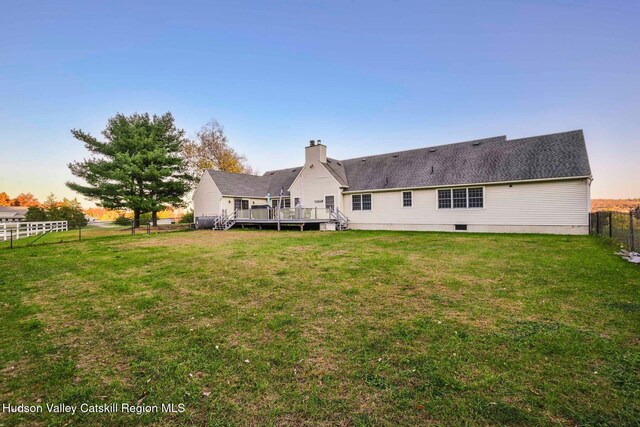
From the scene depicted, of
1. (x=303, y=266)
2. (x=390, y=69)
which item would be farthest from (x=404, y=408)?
(x=390, y=69)

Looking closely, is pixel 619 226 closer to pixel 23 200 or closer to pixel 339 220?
pixel 339 220

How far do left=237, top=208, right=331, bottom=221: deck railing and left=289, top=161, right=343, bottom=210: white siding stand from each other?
1.44 metres

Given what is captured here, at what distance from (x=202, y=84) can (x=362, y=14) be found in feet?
43.7

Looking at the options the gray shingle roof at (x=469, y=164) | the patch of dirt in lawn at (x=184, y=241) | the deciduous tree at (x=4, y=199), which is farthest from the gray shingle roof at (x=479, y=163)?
the deciduous tree at (x=4, y=199)

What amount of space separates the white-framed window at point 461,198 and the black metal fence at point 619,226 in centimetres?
533

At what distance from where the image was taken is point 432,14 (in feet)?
53.2

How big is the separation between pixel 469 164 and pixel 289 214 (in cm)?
1353

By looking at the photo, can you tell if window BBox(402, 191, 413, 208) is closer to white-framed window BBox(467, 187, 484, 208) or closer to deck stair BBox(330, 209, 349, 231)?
white-framed window BBox(467, 187, 484, 208)

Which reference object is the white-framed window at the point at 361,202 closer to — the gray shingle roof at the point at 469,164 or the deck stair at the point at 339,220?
the gray shingle roof at the point at 469,164

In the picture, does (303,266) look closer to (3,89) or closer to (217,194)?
(217,194)

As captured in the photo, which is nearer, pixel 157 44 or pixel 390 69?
pixel 157 44

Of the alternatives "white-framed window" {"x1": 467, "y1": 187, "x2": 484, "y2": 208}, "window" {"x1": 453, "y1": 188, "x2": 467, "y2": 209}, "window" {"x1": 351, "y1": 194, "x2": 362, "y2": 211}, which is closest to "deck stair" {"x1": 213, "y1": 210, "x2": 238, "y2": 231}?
"window" {"x1": 351, "y1": 194, "x2": 362, "y2": 211}

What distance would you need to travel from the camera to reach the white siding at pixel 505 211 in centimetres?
1540

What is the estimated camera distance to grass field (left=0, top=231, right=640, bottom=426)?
7.80 feet
